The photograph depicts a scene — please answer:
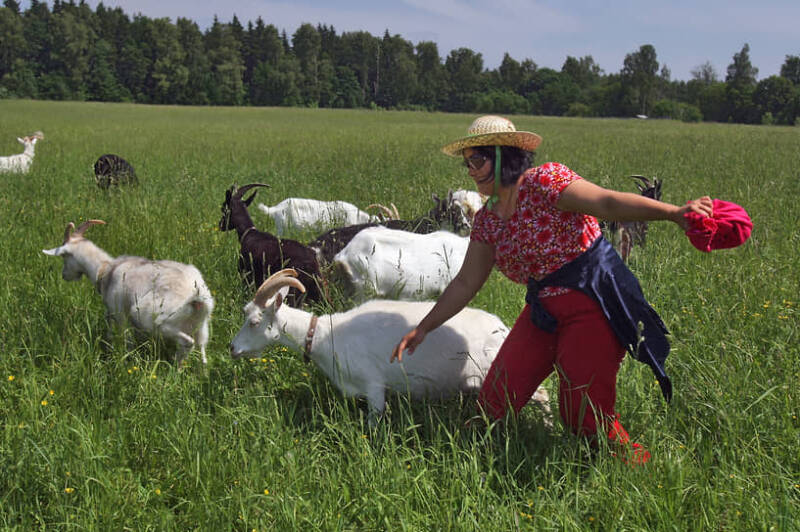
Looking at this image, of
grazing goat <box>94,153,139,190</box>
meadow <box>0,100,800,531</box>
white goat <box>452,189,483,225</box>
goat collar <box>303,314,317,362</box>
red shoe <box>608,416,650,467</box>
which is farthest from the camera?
grazing goat <box>94,153,139,190</box>

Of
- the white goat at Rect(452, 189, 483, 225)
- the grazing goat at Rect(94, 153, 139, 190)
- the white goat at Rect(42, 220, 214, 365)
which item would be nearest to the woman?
the white goat at Rect(42, 220, 214, 365)

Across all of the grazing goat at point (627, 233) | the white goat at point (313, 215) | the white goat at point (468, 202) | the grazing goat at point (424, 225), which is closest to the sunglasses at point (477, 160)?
the grazing goat at point (424, 225)

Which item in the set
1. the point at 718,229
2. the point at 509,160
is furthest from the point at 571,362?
the point at 509,160

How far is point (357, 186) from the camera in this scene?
9.96 metres

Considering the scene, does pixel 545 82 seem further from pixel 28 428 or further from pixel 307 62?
pixel 28 428

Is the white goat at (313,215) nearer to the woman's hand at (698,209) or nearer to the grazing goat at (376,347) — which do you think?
the grazing goat at (376,347)

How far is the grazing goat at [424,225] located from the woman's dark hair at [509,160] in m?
2.91

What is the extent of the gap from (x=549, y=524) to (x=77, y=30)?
102 meters

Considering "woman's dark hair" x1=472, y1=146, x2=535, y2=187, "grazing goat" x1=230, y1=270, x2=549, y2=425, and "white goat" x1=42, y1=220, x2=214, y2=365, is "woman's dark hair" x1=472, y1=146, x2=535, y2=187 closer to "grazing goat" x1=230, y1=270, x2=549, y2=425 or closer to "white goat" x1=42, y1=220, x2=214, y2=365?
"grazing goat" x1=230, y1=270, x2=549, y2=425

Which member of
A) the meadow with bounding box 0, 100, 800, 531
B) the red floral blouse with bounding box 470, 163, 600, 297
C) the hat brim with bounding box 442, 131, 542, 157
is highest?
the hat brim with bounding box 442, 131, 542, 157

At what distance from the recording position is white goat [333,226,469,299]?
5.09m

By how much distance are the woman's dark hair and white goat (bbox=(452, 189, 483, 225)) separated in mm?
3699

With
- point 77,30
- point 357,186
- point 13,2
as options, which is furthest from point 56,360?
point 13,2

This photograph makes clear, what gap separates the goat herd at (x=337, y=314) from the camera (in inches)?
138
